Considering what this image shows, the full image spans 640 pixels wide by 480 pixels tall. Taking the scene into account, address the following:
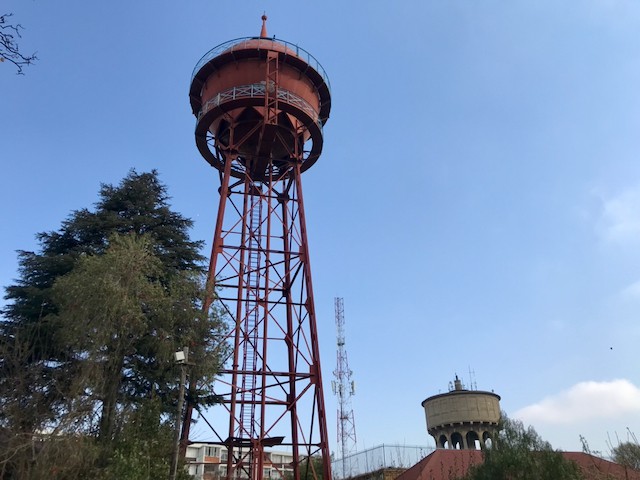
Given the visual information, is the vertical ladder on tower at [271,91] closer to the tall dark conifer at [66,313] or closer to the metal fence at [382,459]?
the tall dark conifer at [66,313]

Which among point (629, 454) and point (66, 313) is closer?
point (66, 313)

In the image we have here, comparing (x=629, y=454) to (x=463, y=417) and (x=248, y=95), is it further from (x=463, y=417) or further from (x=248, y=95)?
(x=248, y=95)

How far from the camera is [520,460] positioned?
56.2 ft

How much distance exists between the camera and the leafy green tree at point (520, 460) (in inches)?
650

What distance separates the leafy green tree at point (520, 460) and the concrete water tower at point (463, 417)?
18670 millimetres

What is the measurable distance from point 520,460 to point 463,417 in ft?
68.6

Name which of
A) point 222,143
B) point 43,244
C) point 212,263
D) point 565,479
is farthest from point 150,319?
point 565,479

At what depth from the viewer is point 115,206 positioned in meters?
22.1

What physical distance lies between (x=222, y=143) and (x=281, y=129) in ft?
8.71

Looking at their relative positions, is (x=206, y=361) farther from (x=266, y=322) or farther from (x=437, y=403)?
(x=437, y=403)

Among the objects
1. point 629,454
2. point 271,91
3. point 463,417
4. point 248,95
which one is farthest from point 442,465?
point 248,95

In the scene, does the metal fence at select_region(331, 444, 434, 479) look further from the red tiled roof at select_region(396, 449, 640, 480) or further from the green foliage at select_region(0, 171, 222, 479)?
the green foliage at select_region(0, 171, 222, 479)

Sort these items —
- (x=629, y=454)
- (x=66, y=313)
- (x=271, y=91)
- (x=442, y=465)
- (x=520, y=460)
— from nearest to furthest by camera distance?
(x=66, y=313) < (x=520, y=460) < (x=629, y=454) < (x=271, y=91) < (x=442, y=465)

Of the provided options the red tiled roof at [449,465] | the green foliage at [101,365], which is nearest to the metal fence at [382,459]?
the red tiled roof at [449,465]
